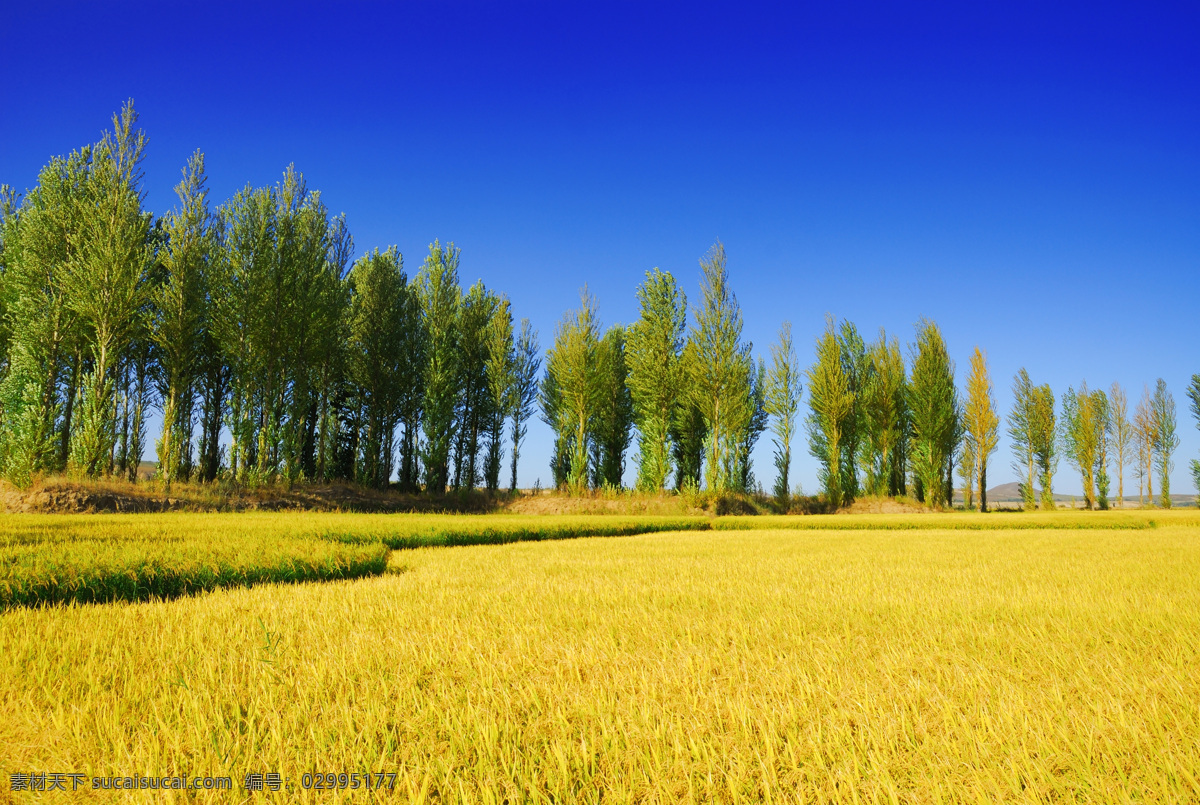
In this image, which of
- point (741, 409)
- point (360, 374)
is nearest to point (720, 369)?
point (741, 409)

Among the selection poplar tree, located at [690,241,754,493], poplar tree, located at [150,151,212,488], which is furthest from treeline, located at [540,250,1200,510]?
poplar tree, located at [150,151,212,488]

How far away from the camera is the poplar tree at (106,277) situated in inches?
766

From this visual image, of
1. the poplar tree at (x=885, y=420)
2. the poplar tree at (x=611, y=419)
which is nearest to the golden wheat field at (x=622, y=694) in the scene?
the poplar tree at (x=611, y=419)

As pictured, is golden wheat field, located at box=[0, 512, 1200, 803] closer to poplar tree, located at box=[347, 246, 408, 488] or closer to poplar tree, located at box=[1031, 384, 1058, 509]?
poplar tree, located at box=[347, 246, 408, 488]

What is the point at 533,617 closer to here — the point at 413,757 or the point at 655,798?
the point at 413,757

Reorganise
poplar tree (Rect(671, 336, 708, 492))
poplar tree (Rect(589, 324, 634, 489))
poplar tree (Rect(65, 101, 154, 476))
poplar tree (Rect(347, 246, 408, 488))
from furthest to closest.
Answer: poplar tree (Rect(589, 324, 634, 489))
poplar tree (Rect(671, 336, 708, 492))
poplar tree (Rect(347, 246, 408, 488))
poplar tree (Rect(65, 101, 154, 476))

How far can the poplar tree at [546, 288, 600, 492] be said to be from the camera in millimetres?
30844

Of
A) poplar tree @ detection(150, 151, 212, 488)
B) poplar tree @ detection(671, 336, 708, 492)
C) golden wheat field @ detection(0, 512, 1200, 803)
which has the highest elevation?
poplar tree @ detection(150, 151, 212, 488)

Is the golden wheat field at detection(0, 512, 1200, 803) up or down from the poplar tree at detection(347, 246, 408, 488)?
down

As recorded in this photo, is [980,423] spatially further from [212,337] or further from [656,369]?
[212,337]

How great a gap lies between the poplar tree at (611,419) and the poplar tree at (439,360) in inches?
330

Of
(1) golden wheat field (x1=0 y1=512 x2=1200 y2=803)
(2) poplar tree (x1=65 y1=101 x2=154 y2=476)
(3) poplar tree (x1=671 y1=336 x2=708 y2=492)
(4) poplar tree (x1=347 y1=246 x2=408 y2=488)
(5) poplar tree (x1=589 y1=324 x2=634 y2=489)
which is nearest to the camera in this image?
(1) golden wheat field (x1=0 y1=512 x2=1200 y2=803)

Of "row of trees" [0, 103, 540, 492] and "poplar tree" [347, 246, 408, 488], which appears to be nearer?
"row of trees" [0, 103, 540, 492]

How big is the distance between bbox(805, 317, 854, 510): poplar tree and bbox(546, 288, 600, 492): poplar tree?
14552 mm
